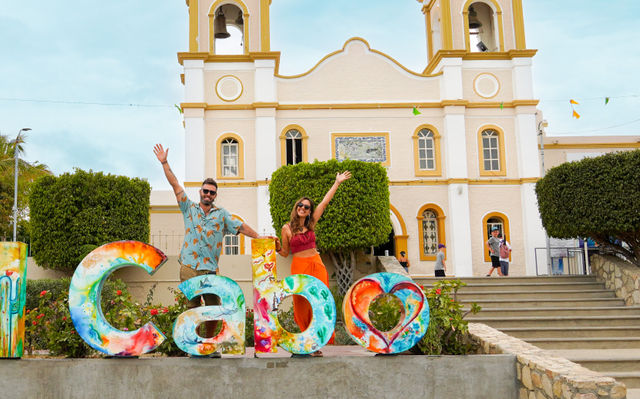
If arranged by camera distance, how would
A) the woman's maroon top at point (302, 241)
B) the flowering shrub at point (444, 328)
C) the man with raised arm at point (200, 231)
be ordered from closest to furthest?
1. the man with raised arm at point (200, 231)
2. the flowering shrub at point (444, 328)
3. the woman's maroon top at point (302, 241)

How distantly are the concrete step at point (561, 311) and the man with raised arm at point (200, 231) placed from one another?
6.32 m

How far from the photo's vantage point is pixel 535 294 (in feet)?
39.9

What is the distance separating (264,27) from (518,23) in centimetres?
871

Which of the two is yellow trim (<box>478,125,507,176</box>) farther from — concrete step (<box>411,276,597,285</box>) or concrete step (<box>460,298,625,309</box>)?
concrete step (<box>460,298,625,309</box>)

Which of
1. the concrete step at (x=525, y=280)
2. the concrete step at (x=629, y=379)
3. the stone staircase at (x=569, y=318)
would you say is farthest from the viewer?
the concrete step at (x=525, y=280)

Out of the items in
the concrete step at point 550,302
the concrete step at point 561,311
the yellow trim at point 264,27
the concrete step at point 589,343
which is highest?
the yellow trim at point 264,27

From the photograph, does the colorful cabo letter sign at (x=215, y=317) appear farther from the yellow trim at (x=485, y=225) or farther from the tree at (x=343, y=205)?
the yellow trim at (x=485, y=225)

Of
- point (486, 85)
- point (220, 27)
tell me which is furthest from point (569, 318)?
point (220, 27)

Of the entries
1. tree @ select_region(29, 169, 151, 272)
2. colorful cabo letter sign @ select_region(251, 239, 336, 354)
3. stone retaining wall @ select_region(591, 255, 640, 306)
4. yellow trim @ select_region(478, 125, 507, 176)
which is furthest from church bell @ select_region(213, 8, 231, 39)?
colorful cabo letter sign @ select_region(251, 239, 336, 354)

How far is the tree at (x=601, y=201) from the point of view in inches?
462

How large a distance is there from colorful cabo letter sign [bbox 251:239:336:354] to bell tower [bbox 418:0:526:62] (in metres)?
15.6

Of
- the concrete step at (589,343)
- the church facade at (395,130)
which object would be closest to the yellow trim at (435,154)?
the church facade at (395,130)

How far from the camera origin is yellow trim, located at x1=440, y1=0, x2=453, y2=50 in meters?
20.1

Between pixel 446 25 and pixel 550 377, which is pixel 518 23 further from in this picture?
pixel 550 377
